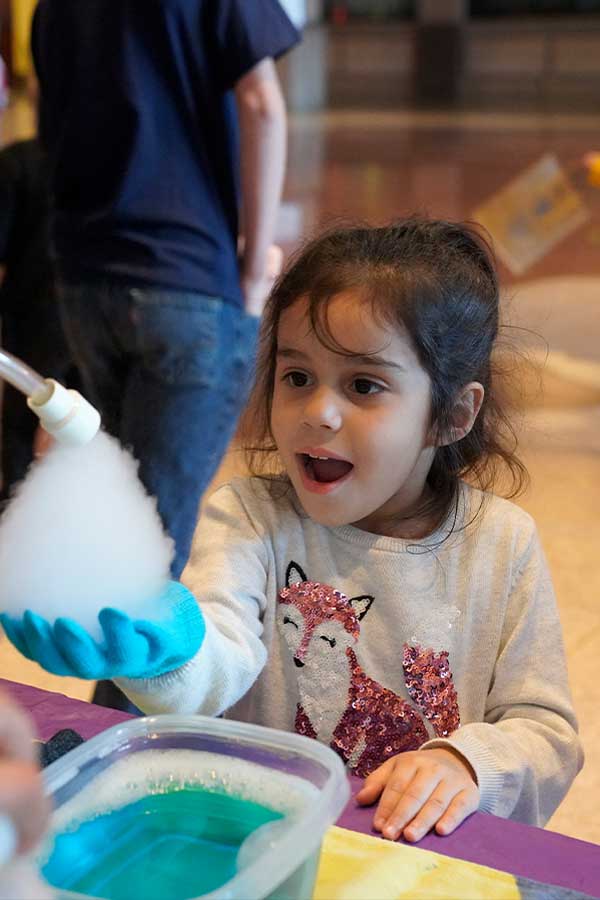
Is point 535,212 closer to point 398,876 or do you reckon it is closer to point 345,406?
point 345,406

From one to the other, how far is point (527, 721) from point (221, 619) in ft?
0.84

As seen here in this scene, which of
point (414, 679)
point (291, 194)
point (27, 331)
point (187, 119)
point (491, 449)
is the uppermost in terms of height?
point (187, 119)

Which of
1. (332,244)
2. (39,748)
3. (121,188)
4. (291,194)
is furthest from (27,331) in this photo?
(291,194)

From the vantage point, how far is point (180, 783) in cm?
75

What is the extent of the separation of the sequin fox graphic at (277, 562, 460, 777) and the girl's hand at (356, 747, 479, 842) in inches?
5.2

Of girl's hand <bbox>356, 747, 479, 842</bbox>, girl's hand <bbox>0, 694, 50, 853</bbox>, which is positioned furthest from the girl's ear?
girl's hand <bbox>0, 694, 50, 853</bbox>

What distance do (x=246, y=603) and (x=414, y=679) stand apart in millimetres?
155

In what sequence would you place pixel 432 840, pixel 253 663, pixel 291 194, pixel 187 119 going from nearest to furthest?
1. pixel 432 840
2. pixel 253 663
3. pixel 187 119
4. pixel 291 194

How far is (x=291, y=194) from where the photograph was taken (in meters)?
6.05

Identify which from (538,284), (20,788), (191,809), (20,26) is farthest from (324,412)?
(20,26)

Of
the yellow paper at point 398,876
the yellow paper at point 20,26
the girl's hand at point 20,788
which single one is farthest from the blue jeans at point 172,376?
the yellow paper at point 20,26

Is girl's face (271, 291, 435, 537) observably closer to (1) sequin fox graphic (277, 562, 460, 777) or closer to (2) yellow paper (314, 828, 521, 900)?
(1) sequin fox graphic (277, 562, 460, 777)

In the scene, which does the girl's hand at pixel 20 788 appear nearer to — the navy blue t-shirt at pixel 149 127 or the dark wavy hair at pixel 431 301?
the dark wavy hair at pixel 431 301

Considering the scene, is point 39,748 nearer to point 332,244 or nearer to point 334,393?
point 334,393
